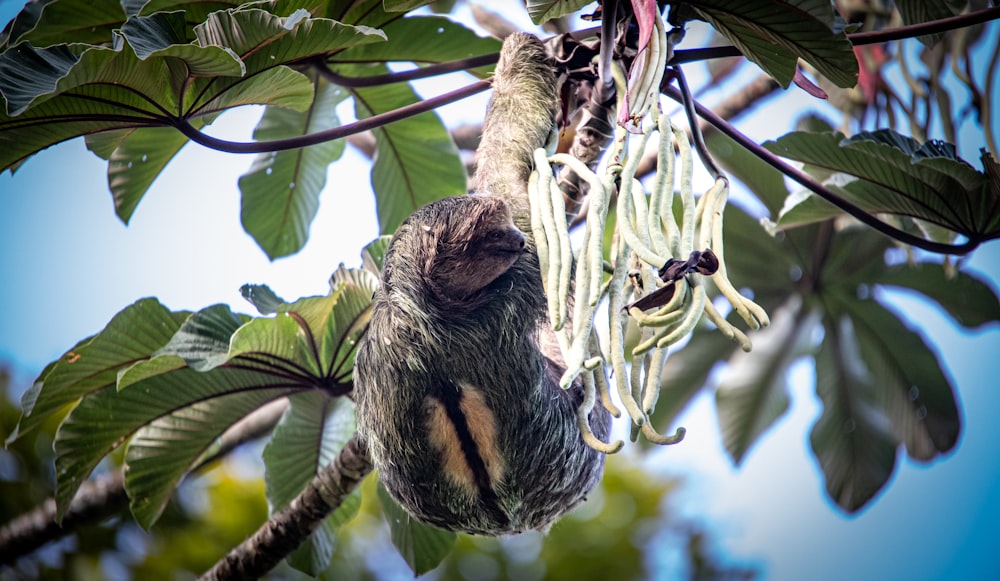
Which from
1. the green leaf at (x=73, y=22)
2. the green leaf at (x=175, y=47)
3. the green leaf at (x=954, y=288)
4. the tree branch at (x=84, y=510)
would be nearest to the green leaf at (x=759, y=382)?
the green leaf at (x=954, y=288)

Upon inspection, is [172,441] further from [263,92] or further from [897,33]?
[897,33]

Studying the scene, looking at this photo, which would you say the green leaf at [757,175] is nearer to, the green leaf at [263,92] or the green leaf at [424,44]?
the green leaf at [424,44]

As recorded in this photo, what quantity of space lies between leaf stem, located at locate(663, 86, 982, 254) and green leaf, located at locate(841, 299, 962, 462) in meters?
0.93

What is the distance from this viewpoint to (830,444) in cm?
321

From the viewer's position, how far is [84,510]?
2.97 m

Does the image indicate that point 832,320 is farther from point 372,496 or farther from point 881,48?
point 372,496

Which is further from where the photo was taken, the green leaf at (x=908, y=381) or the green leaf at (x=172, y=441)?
the green leaf at (x=908, y=381)

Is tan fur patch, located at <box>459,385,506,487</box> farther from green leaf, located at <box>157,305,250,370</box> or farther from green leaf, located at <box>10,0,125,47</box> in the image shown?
green leaf, located at <box>10,0,125,47</box>

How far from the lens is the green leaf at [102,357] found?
196 centimetres

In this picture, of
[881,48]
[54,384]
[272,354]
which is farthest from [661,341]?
[881,48]

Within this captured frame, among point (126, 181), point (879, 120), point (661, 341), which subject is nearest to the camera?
point (661, 341)

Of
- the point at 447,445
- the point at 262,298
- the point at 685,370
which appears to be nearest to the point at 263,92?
the point at 262,298

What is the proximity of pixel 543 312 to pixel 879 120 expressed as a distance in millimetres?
1897

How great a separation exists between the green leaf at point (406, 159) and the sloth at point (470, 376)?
2.86 ft
